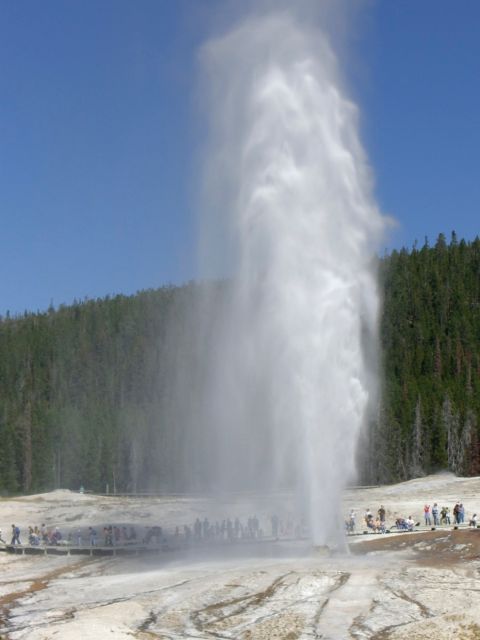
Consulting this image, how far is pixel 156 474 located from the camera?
3514 inches

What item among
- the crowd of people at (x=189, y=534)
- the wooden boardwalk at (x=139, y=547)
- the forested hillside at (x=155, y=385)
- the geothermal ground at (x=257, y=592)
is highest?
the forested hillside at (x=155, y=385)

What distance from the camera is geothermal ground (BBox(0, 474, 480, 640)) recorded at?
21.8m

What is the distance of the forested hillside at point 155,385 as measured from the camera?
7838cm

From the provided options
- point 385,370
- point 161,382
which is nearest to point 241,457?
point 385,370

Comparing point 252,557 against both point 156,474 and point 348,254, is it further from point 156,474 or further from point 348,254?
point 156,474

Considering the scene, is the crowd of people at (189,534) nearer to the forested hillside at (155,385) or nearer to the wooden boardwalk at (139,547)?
the wooden boardwalk at (139,547)

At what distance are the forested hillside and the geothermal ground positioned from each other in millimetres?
39345

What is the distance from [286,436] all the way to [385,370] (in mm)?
69019

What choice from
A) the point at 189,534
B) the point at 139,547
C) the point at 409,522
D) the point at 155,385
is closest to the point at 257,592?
the point at 139,547

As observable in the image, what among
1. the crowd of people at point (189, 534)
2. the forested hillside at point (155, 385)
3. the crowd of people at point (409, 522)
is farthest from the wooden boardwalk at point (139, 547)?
the forested hillside at point (155, 385)

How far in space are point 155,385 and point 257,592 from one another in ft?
307

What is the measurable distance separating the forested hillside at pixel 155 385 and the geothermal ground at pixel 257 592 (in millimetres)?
39345

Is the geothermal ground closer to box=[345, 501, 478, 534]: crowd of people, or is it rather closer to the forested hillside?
box=[345, 501, 478, 534]: crowd of people

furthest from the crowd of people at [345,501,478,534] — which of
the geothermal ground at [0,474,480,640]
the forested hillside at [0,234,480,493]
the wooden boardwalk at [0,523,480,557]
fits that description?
the forested hillside at [0,234,480,493]
